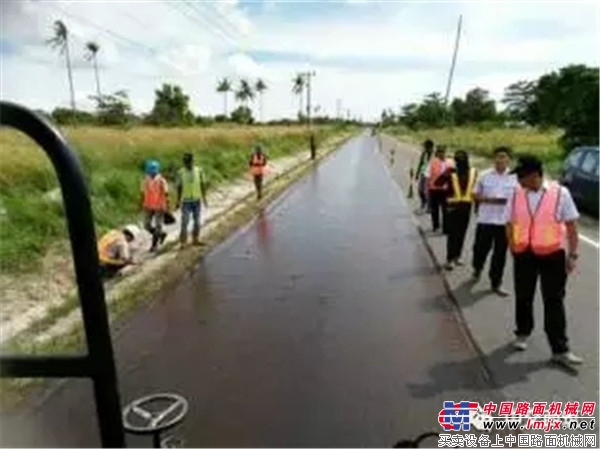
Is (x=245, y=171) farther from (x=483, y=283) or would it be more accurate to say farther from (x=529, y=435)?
(x=529, y=435)

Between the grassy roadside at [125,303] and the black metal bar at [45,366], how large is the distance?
0.71 ft

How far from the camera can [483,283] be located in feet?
32.1

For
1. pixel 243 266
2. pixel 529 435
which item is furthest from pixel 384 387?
pixel 243 266

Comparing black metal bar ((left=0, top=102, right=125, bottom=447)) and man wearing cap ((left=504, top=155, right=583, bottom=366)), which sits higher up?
black metal bar ((left=0, top=102, right=125, bottom=447))

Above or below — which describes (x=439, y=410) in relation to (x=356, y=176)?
above

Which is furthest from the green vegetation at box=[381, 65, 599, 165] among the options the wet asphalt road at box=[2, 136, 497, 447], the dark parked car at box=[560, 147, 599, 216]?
the wet asphalt road at box=[2, 136, 497, 447]

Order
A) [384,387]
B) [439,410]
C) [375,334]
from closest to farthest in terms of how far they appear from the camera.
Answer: [439,410] → [384,387] → [375,334]

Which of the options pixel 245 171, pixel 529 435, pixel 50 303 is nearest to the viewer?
pixel 529 435

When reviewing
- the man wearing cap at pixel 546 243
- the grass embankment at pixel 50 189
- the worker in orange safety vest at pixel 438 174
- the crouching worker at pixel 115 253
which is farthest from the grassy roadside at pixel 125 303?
the worker in orange safety vest at pixel 438 174

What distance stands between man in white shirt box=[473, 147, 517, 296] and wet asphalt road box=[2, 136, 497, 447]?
0.78m

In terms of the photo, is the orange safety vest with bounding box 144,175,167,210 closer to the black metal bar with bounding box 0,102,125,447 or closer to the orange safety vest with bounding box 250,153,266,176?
the orange safety vest with bounding box 250,153,266,176

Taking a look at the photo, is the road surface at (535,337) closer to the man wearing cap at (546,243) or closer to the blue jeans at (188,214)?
the man wearing cap at (546,243)

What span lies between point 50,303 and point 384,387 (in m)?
5.28

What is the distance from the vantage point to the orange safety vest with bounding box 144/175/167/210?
43.2ft
